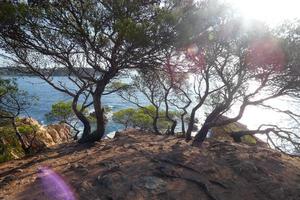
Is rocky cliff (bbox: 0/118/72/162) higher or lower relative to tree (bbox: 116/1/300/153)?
lower

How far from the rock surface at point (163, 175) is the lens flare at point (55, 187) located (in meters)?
0.04

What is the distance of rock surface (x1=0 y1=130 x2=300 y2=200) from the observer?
947cm

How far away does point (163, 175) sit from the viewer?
34.2ft

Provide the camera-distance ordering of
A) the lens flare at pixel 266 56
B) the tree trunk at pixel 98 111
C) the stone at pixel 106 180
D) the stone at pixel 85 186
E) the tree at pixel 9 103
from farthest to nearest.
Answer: the tree at pixel 9 103 → the tree trunk at pixel 98 111 → the lens flare at pixel 266 56 → the stone at pixel 106 180 → the stone at pixel 85 186

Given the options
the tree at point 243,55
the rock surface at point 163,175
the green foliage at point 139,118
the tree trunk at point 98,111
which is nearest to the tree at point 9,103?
the rock surface at point 163,175

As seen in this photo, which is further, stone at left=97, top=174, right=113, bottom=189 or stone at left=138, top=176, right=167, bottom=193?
stone at left=97, top=174, right=113, bottom=189

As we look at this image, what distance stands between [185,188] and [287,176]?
4.07 meters

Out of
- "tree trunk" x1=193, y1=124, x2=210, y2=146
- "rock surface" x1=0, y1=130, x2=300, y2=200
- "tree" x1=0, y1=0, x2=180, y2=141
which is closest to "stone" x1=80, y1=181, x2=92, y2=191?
"rock surface" x1=0, y1=130, x2=300, y2=200

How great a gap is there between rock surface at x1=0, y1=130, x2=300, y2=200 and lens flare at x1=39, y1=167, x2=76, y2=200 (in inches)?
1.7

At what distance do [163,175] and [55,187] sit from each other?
3322 mm

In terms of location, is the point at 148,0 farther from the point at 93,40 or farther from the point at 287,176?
the point at 287,176

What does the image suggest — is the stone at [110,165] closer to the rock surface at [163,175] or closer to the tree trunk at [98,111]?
the rock surface at [163,175]

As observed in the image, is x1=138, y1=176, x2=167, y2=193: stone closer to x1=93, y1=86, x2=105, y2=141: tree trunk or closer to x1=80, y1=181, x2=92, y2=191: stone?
x1=80, y1=181, x2=92, y2=191: stone

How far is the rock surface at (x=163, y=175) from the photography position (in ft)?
31.1
